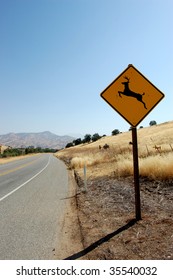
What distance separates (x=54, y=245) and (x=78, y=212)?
313 centimetres

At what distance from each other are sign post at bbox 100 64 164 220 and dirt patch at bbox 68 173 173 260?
648 millimetres

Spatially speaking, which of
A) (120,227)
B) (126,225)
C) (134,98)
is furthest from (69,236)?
(134,98)

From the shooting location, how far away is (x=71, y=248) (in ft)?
18.8

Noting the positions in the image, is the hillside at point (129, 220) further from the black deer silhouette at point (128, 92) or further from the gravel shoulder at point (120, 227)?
the black deer silhouette at point (128, 92)

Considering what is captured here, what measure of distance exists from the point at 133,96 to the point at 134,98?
0.05 metres

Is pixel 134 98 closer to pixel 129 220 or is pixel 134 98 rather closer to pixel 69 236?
pixel 129 220

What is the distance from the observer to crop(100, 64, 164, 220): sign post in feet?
23.0

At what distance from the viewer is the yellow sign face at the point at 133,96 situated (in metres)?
7.00

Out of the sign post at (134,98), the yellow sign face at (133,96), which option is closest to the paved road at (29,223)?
the sign post at (134,98)

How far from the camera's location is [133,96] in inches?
277

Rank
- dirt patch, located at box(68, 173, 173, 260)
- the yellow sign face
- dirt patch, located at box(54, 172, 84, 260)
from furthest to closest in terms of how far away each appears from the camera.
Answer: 1. the yellow sign face
2. dirt patch, located at box(54, 172, 84, 260)
3. dirt patch, located at box(68, 173, 173, 260)

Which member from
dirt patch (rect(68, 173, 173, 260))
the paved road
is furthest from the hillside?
the paved road

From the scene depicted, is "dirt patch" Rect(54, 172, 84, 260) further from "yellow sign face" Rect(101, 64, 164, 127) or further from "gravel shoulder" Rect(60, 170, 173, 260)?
"yellow sign face" Rect(101, 64, 164, 127)
